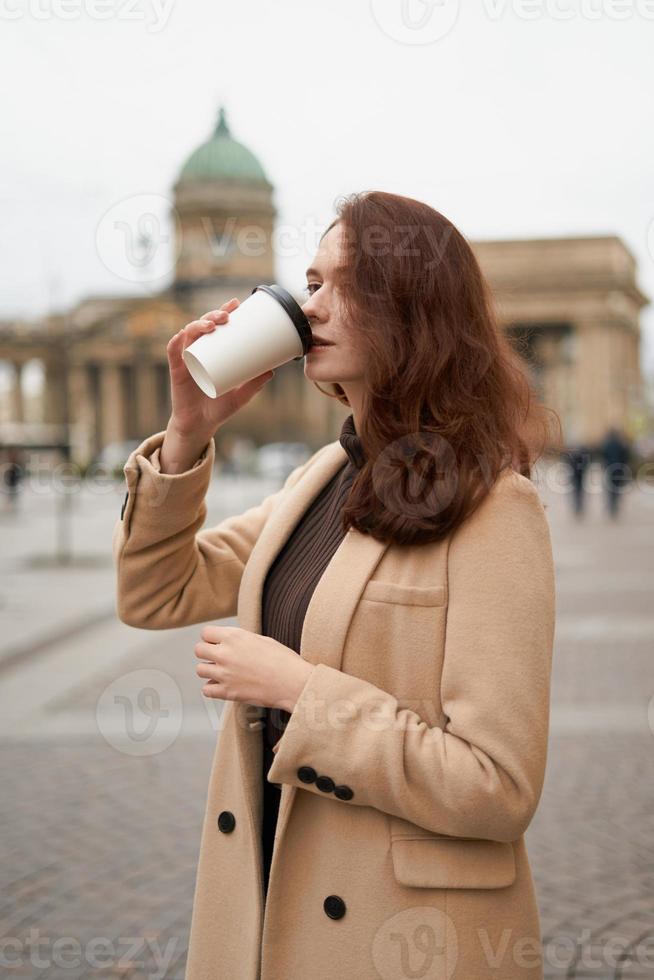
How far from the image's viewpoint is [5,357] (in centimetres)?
5956

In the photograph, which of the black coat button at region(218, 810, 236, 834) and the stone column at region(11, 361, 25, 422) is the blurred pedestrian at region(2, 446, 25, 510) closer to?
the black coat button at region(218, 810, 236, 834)

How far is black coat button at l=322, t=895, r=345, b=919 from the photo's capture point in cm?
176

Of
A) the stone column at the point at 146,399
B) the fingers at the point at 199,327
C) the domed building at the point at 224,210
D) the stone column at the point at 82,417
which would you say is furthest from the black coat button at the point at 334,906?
the stone column at the point at 146,399

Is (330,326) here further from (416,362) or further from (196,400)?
(196,400)

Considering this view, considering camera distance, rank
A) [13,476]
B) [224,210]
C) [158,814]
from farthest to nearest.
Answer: [13,476] → [224,210] → [158,814]

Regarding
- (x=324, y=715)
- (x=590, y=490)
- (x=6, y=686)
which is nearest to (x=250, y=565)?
(x=324, y=715)

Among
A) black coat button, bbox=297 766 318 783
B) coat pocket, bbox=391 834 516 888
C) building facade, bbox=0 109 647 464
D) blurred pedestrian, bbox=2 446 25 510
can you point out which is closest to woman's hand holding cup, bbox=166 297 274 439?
black coat button, bbox=297 766 318 783

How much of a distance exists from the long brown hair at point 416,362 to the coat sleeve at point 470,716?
0.11 m

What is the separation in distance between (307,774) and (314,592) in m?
0.30

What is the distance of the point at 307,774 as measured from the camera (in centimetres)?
170

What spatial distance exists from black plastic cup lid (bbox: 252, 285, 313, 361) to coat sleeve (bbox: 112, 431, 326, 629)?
→ 1.14 feet

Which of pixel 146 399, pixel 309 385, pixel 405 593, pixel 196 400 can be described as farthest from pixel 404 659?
pixel 146 399

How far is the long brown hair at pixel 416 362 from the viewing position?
1747mm

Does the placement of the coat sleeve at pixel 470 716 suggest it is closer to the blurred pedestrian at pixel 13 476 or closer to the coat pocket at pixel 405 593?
the coat pocket at pixel 405 593
